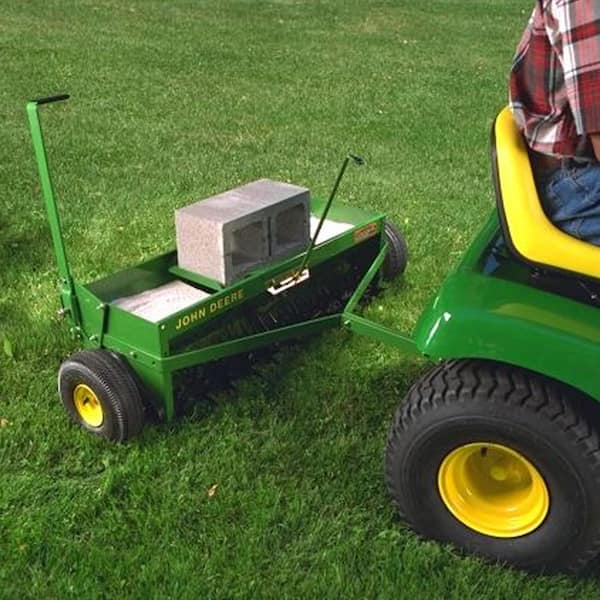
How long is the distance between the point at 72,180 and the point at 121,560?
265 cm

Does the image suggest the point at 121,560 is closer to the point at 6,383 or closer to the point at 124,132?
the point at 6,383

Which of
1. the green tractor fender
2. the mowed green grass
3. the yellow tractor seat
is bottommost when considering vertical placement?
the mowed green grass

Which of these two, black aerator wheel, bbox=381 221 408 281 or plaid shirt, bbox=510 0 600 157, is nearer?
plaid shirt, bbox=510 0 600 157

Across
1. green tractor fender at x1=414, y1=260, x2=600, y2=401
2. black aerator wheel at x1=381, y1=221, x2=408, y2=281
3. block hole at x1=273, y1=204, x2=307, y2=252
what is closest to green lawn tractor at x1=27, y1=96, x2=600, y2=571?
green tractor fender at x1=414, y1=260, x2=600, y2=401

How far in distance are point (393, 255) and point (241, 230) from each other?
32.2 inches

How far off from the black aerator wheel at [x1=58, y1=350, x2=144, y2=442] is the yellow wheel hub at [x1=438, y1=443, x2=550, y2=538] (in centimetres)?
82

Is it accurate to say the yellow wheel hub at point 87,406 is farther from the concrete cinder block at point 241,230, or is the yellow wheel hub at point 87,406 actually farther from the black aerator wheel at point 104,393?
the concrete cinder block at point 241,230

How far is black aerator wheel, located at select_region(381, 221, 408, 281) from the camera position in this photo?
10.5 ft

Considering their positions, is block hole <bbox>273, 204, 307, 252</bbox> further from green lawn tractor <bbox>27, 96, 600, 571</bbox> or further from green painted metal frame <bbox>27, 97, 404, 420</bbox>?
green lawn tractor <bbox>27, 96, 600, 571</bbox>

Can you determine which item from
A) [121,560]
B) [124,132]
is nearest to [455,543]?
[121,560]

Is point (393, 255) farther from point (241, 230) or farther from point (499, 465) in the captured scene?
point (499, 465)

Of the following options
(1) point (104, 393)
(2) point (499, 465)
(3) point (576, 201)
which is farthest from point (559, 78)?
(1) point (104, 393)

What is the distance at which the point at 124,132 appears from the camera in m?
5.11

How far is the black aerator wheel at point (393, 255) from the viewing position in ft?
10.5
